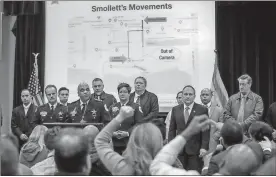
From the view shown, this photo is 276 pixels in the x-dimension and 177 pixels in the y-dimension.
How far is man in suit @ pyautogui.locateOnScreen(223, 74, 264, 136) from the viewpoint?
16.3 ft

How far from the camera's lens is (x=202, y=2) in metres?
6.63

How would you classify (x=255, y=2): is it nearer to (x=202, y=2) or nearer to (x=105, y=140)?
(x=202, y=2)

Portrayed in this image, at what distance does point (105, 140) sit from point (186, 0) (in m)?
4.83

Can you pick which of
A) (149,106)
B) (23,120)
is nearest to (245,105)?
(149,106)

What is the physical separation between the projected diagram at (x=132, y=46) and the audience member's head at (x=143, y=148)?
4.60 meters

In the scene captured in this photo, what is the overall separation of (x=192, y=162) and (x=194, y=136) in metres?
0.30

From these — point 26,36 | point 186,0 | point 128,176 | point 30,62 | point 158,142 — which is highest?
point 186,0

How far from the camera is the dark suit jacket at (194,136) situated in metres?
4.62

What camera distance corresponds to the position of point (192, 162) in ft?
15.3

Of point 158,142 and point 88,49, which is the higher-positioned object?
point 88,49

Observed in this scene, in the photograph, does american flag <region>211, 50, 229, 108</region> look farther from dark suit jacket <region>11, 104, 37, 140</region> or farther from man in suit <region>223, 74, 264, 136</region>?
dark suit jacket <region>11, 104, 37, 140</region>

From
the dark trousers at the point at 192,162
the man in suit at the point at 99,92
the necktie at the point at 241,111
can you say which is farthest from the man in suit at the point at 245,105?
the man in suit at the point at 99,92

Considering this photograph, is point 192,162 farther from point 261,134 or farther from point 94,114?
point 261,134

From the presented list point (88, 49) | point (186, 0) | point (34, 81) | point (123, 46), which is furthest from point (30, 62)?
point (186, 0)
